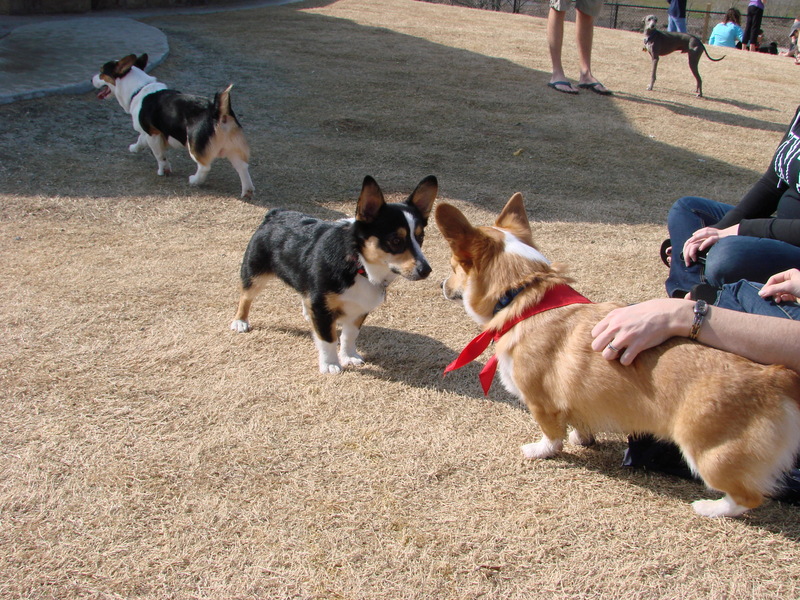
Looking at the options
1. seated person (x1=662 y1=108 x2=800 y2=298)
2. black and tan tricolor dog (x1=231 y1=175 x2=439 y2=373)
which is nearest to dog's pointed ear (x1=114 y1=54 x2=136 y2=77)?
black and tan tricolor dog (x1=231 y1=175 x2=439 y2=373)

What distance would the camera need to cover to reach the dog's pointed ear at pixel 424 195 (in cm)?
324

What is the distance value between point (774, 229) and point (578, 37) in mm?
6845

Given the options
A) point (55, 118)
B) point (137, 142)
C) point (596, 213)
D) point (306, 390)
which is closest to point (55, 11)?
point (55, 118)

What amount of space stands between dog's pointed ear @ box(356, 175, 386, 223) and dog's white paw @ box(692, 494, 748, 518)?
1.81 m

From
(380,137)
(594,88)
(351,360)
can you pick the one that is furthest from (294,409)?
(594,88)

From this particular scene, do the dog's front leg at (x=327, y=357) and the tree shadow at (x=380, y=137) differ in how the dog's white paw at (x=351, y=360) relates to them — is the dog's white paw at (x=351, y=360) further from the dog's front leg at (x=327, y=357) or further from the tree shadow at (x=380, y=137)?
the tree shadow at (x=380, y=137)

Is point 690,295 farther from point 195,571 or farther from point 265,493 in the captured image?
point 195,571

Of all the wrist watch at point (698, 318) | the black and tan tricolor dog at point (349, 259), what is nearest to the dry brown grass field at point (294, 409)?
the wrist watch at point (698, 318)

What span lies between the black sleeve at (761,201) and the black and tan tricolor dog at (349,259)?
5.16 ft

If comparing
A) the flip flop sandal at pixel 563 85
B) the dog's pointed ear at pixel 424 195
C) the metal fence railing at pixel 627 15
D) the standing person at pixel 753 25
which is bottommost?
the dog's pointed ear at pixel 424 195

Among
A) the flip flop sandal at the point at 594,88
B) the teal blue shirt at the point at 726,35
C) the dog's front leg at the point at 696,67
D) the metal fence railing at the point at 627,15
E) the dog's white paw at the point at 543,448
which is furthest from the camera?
the metal fence railing at the point at 627,15

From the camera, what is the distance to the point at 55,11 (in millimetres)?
11555

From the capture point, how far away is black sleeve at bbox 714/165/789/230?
3.26 meters

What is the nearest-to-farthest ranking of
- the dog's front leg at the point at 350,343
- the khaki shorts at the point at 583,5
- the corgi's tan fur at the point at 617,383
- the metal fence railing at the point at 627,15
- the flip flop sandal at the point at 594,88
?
the corgi's tan fur at the point at 617,383, the dog's front leg at the point at 350,343, the khaki shorts at the point at 583,5, the flip flop sandal at the point at 594,88, the metal fence railing at the point at 627,15
